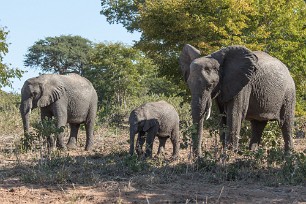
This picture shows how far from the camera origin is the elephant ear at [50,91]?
41.4 ft

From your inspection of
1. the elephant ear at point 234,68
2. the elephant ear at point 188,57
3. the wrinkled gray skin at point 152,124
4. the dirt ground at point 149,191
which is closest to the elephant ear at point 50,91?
the wrinkled gray skin at point 152,124

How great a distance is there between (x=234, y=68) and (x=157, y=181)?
2895 mm

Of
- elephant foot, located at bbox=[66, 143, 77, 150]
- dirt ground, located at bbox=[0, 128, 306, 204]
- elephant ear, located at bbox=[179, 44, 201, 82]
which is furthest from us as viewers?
elephant foot, located at bbox=[66, 143, 77, 150]

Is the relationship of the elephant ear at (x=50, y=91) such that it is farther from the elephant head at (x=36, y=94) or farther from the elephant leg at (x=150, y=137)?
the elephant leg at (x=150, y=137)

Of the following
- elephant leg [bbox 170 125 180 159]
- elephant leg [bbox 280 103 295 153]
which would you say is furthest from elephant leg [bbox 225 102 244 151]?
elephant leg [bbox 170 125 180 159]

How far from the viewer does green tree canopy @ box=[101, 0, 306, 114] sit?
58.2ft

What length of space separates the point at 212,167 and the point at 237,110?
4.80 feet

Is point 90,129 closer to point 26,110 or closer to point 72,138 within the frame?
point 72,138

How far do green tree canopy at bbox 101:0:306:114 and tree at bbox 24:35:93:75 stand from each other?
28510mm

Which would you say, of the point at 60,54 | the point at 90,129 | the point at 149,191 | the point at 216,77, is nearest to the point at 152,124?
the point at 216,77

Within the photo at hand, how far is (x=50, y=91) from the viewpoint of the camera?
502 inches

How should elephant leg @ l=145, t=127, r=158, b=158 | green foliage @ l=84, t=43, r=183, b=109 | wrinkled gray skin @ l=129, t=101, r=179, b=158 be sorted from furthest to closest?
green foliage @ l=84, t=43, r=183, b=109
wrinkled gray skin @ l=129, t=101, r=179, b=158
elephant leg @ l=145, t=127, r=158, b=158

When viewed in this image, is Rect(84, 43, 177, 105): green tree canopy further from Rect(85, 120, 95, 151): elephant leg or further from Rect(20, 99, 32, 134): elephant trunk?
Rect(20, 99, 32, 134): elephant trunk

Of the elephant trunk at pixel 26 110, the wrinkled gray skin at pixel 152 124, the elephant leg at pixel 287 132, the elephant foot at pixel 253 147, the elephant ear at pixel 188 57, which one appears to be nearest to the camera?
the elephant ear at pixel 188 57
